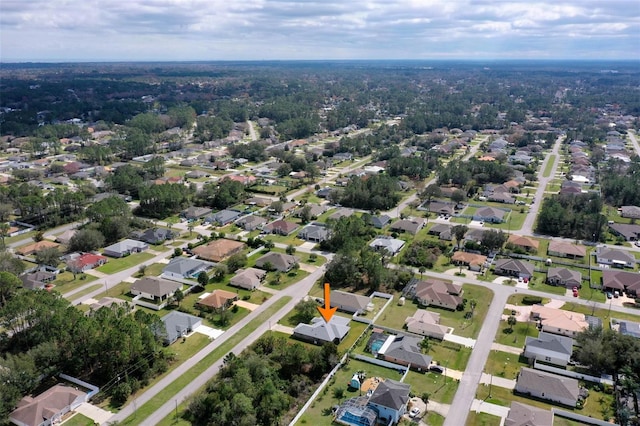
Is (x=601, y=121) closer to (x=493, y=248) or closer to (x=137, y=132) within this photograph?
(x=493, y=248)

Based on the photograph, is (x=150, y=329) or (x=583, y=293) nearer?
(x=150, y=329)

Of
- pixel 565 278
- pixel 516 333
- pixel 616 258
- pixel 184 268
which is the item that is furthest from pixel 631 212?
pixel 184 268

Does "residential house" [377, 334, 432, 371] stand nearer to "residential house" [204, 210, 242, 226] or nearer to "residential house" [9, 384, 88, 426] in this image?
"residential house" [9, 384, 88, 426]

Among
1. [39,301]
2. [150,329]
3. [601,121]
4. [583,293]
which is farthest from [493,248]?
[601,121]

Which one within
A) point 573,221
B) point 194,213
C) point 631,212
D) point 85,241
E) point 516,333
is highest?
point 573,221

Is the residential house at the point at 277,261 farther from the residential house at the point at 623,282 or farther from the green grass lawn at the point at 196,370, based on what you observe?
the residential house at the point at 623,282

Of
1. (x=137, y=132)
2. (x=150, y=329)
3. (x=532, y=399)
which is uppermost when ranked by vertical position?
(x=137, y=132)

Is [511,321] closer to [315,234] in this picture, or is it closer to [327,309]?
[327,309]
